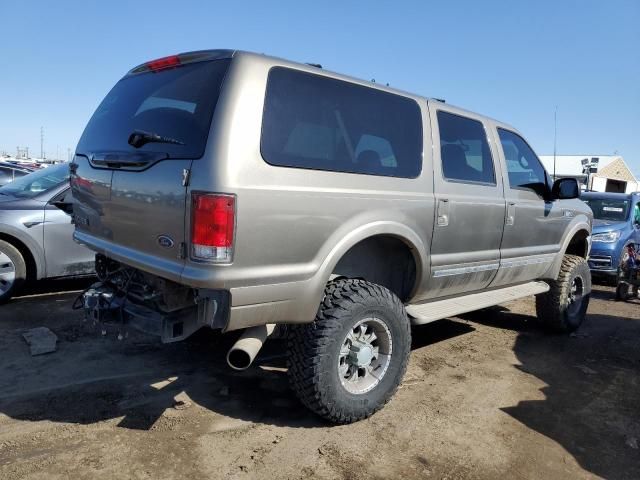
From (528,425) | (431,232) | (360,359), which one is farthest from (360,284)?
(528,425)

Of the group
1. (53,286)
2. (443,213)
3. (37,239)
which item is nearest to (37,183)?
(37,239)

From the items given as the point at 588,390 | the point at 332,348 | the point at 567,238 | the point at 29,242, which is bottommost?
the point at 588,390

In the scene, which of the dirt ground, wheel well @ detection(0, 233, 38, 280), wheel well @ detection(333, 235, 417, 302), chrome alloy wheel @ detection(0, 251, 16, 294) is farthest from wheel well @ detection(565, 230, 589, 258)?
chrome alloy wheel @ detection(0, 251, 16, 294)

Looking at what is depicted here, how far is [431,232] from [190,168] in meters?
1.83

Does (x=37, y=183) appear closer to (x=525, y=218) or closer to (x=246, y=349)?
(x=246, y=349)

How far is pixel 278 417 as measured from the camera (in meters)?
3.20

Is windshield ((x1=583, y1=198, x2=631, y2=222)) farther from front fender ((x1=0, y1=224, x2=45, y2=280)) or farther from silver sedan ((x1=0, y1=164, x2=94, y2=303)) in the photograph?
front fender ((x1=0, y1=224, x2=45, y2=280))

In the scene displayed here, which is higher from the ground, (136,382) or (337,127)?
(337,127)

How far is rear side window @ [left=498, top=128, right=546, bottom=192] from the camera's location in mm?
4527

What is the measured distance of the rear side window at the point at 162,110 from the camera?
8.55ft

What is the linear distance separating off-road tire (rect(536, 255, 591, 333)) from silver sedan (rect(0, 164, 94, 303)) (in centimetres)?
517

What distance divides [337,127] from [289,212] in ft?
2.45

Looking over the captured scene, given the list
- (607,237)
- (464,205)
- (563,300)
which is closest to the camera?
(464,205)

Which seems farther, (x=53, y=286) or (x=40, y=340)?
(x=53, y=286)
